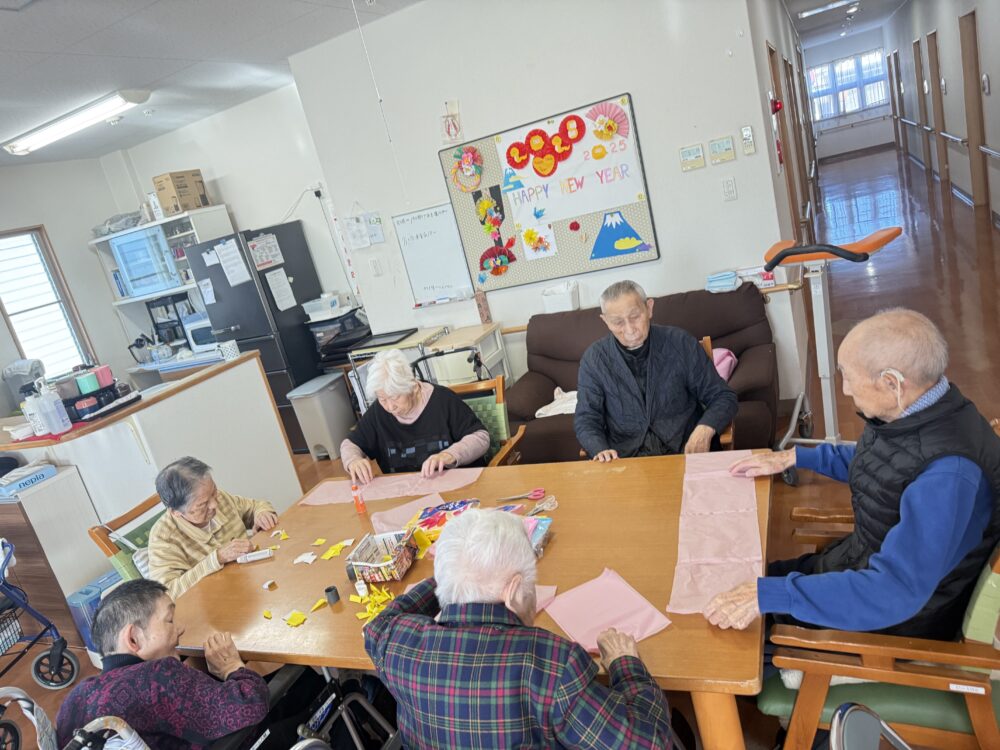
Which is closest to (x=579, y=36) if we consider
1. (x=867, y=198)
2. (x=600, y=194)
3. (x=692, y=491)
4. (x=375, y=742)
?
(x=600, y=194)

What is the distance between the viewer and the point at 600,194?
4285 mm

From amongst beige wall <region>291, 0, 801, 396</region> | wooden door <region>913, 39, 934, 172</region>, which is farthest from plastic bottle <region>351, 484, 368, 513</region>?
wooden door <region>913, 39, 934, 172</region>

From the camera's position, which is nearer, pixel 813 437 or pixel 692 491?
pixel 692 491

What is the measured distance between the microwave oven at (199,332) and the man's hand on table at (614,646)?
18.9 feet

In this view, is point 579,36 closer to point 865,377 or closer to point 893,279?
point 865,377

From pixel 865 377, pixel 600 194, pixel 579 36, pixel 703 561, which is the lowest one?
pixel 703 561

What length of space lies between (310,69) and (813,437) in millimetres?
4124

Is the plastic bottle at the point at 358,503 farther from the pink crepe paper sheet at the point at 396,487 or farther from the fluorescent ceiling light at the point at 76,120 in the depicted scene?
the fluorescent ceiling light at the point at 76,120

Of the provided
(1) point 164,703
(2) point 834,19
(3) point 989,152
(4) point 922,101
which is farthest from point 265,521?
(2) point 834,19

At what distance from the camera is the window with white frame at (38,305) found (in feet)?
19.6

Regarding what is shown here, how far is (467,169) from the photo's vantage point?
14.9 feet

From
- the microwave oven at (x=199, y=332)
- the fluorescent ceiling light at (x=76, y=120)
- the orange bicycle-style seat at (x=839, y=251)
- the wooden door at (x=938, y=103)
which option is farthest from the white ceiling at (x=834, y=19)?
the microwave oven at (x=199, y=332)

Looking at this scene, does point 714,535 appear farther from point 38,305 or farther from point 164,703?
point 38,305

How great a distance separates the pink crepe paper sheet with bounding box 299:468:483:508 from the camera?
2.47 meters
